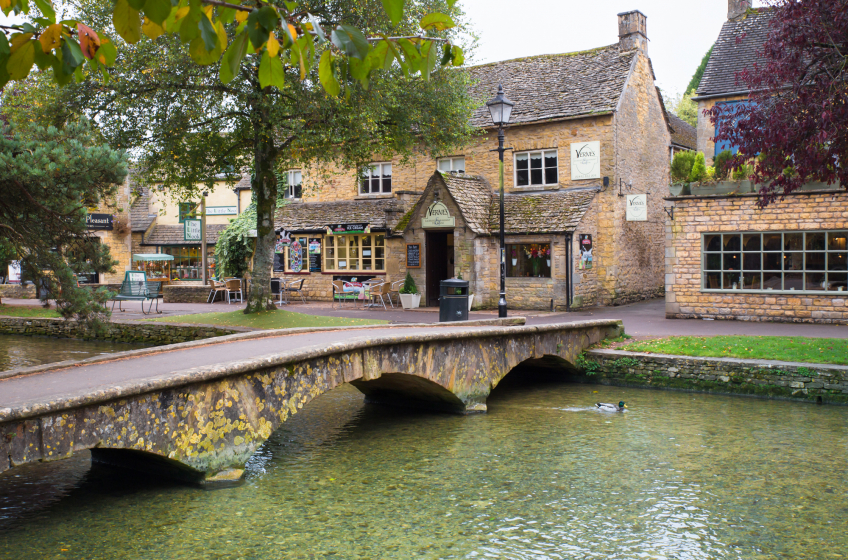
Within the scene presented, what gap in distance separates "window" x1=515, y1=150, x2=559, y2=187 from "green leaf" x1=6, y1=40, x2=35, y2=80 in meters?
21.9

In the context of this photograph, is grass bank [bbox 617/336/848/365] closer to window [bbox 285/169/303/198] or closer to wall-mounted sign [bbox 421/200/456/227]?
wall-mounted sign [bbox 421/200/456/227]

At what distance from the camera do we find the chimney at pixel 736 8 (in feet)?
81.6

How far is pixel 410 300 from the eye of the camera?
24359 millimetres

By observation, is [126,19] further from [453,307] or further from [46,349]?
[46,349]

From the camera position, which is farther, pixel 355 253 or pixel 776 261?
pixel 355 253

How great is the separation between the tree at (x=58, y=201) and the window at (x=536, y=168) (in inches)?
588

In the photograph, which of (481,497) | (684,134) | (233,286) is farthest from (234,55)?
(684,134)


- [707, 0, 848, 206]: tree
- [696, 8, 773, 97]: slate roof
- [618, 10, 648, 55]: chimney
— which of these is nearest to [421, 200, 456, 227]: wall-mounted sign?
[696, 8, 773, 97]: slate roof

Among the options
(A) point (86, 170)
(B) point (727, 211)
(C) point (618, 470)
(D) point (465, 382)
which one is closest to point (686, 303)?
(B) point (727, 211)

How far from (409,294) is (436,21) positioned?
20.8m

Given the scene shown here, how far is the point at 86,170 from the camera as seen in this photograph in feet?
40.0

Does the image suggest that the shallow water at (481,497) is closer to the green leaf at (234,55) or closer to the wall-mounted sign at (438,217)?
the green leaf at (234,55)

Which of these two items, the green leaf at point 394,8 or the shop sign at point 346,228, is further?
the shop sign at point 346,228

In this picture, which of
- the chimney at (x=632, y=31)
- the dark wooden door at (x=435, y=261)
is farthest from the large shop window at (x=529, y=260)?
the chimney at (x=632, y=31)
